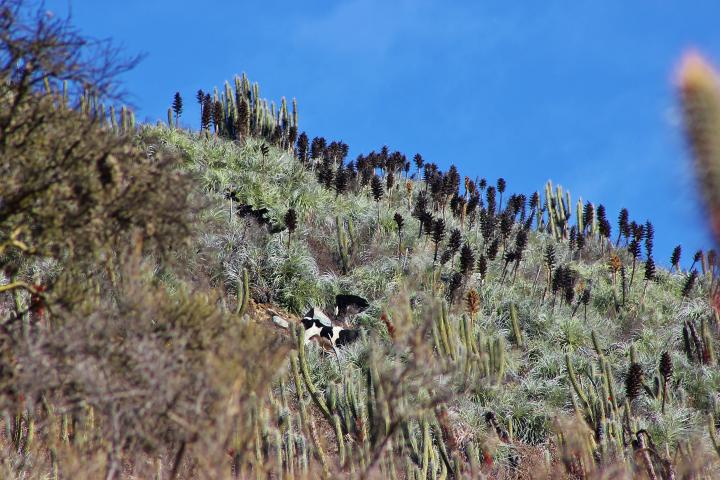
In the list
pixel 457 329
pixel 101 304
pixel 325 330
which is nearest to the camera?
pixel 101 304

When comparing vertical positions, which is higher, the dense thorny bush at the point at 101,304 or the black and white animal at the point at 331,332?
the black and white animal at the point at 331,332

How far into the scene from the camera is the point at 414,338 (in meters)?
6.47

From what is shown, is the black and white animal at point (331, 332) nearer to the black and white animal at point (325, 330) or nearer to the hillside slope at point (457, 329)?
the black and white animal at point (325, 330)

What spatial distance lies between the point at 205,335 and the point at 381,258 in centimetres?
1080

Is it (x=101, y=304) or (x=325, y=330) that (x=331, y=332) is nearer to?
(x=325, y=330)

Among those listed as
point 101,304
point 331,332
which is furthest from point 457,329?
point 101,304

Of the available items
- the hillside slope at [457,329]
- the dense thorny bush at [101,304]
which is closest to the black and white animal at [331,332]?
the hillside slope at [457,329]

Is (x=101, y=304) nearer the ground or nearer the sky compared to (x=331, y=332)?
nearer the ground

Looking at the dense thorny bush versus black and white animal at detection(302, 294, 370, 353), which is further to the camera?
black and white animal at detection(302, 294, 370, 353)

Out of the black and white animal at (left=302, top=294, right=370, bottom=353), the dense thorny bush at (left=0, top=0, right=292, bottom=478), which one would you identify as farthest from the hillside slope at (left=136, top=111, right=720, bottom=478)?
the dense thorny bush at (left=0, top=0, right=292, bottom=478)

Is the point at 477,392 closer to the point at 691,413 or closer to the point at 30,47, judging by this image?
the point at 691,413

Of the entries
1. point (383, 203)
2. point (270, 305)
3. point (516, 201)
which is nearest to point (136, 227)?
point (270, 305)

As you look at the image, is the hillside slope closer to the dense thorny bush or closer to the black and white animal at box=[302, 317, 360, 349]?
the black and white animal at box=[302, 317, 360, 349]

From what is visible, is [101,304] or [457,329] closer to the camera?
[101,304]
